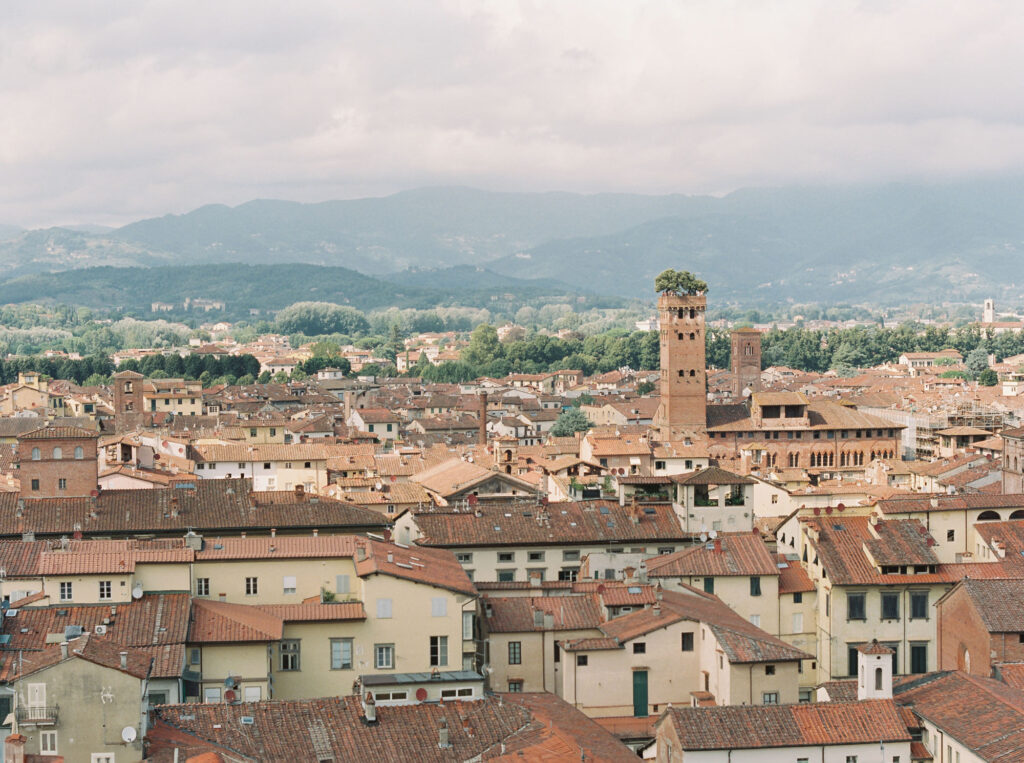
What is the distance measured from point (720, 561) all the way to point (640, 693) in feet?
18.6

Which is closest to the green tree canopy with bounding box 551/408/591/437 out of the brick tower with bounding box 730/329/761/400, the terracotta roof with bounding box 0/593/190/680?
the brick tower with bounding box 730/329/761/400

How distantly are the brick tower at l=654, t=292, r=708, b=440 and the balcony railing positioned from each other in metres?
56.7

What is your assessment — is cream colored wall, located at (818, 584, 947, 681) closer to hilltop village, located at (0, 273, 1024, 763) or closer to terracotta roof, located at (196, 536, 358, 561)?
hilltop village, located at (0, 273, 1024, 763)

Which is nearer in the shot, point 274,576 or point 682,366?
point 274,576

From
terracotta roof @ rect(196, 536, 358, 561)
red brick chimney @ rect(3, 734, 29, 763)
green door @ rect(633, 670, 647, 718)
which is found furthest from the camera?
terracotta roof @ rect(196, 536, 358, 561)

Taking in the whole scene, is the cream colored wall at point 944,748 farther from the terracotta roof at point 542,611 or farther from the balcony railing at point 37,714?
the balcony railing at point 37,714

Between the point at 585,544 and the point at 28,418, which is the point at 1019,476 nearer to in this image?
the point at 585,544

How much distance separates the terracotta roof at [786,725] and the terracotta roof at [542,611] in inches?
230

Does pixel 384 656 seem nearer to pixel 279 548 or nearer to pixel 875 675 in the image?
pixel 279 548

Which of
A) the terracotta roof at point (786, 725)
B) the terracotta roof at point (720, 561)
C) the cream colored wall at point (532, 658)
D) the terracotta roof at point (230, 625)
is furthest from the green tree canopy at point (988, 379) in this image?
the terracotta roof at point (230, 625)

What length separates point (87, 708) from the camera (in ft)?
68.3

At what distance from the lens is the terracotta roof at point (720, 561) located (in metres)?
32.8

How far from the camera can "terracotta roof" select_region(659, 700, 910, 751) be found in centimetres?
2331

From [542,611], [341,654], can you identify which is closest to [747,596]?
[542,611]
